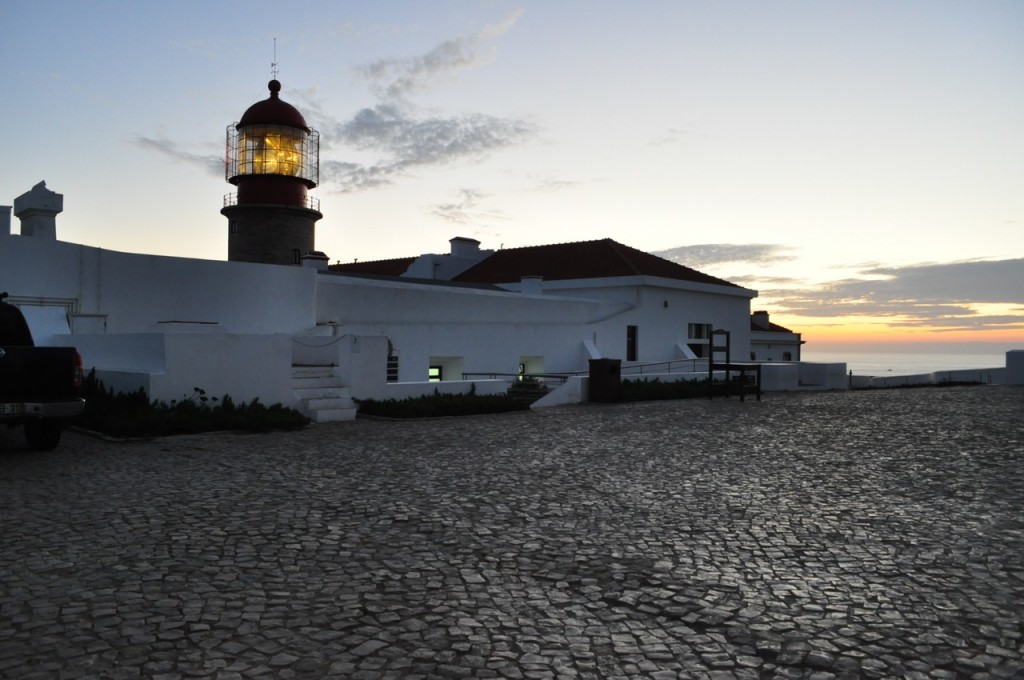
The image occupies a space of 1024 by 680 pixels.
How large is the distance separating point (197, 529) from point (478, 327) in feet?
63.8

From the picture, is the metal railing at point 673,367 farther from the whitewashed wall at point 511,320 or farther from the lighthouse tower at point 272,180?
the lighthouse tower at point 272,180

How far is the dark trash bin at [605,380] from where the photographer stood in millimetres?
21606

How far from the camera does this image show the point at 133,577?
5.00 meters

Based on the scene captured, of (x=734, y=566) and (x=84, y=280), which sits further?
(x=84, y=280)

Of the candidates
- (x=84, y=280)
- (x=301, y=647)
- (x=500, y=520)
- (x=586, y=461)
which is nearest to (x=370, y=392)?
(x=84, y=280)

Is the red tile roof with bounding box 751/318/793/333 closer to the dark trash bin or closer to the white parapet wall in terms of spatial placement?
the dark trash bin

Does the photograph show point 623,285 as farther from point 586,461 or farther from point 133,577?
point 133,577

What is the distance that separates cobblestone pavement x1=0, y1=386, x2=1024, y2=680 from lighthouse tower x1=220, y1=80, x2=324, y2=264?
2137 cm

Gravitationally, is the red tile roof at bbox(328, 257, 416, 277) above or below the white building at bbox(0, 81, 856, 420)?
above

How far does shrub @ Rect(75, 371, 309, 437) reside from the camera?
12352 mm

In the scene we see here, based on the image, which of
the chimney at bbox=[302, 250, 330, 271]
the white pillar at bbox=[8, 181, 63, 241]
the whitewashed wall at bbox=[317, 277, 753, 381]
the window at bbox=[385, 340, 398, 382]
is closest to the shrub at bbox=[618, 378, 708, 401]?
the whitewashed wall at bbox=[317, 277, 753, 381]

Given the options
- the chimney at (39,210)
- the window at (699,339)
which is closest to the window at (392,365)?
the chimney at (39,210)

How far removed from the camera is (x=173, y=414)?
42.9ft

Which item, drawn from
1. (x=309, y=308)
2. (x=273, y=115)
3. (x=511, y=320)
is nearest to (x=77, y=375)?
(x=309, y=308)
